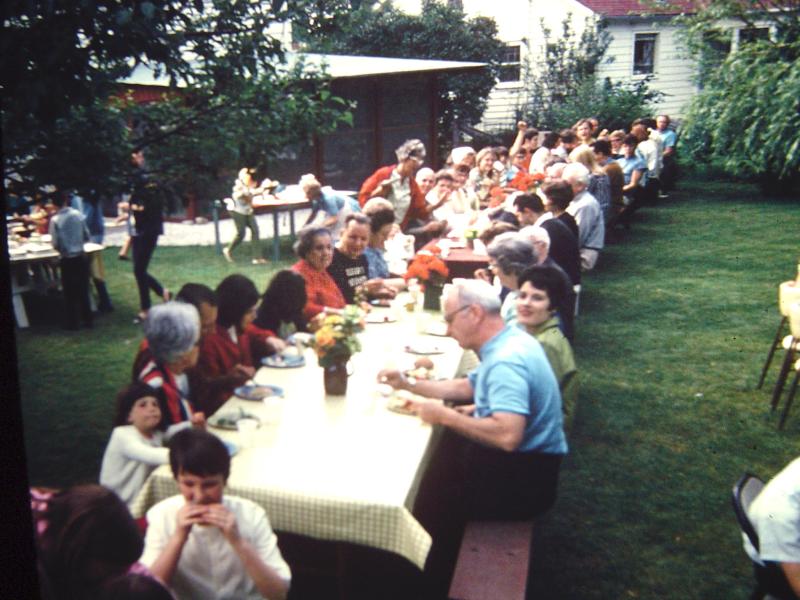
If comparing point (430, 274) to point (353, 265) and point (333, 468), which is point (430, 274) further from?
point (333, 468)

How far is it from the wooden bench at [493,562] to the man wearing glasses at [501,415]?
9 centimetres

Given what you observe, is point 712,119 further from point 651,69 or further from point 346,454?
point 651,69

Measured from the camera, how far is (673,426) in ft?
18.2

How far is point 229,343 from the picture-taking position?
14.2 feet

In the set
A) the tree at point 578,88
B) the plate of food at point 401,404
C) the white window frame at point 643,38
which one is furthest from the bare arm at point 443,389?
the white window frame at point 643,38

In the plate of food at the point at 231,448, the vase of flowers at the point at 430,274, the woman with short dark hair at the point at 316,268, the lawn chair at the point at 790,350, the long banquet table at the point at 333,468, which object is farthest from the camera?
the vase of flowers at the point at 430,274

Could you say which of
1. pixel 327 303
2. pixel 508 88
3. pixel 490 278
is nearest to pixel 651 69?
pixel 508 88

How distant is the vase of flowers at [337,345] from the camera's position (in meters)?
3.75

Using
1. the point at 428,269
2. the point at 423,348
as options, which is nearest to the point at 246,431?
the point at 423,348

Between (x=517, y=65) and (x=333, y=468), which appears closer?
(x=333, y=468)

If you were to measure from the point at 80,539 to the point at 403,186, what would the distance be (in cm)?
694

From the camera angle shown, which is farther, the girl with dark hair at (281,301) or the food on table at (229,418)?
the girl with dark hair at (281,301)

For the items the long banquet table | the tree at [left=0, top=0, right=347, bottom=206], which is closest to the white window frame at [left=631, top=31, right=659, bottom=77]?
the tree at [left=0, top=0, right=347, bottom=206]

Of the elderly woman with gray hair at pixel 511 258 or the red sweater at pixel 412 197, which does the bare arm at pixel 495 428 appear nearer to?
the elderly woman with gray hair at pixel 511 258
